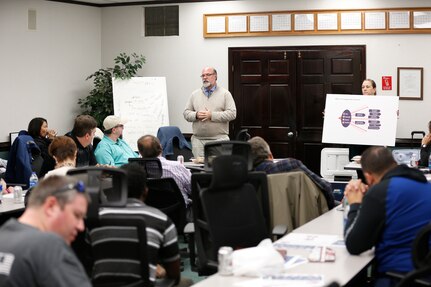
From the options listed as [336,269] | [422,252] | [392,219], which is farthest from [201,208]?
[422,252]

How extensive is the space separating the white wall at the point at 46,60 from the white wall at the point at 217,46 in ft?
1.82

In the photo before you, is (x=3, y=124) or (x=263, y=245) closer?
(x=263, y=245)

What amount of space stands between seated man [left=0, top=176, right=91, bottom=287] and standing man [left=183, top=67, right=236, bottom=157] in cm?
690

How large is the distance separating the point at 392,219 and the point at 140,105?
25.7 feet

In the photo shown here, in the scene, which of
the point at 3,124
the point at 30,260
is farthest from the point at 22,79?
the point at 30,260

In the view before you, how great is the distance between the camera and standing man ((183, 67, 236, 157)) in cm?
983

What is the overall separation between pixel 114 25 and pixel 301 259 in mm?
8835

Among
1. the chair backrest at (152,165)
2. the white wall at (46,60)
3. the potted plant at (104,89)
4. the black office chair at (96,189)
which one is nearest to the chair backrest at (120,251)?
the black office chair at (96,189)

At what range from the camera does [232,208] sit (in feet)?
15.5

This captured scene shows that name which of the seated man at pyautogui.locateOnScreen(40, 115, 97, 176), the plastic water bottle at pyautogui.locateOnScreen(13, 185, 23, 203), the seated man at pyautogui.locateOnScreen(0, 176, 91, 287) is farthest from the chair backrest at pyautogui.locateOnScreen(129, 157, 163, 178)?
the seated man at pyautogui.locateOnScreen(0, 176, 91, 287)

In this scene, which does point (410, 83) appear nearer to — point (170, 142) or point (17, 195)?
point (170, 142)

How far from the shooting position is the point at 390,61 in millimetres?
10695

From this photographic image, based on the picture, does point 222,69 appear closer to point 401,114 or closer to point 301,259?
point 401,114

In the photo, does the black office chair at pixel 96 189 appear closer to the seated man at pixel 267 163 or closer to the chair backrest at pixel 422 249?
the chair backrest at pixel 422 249
